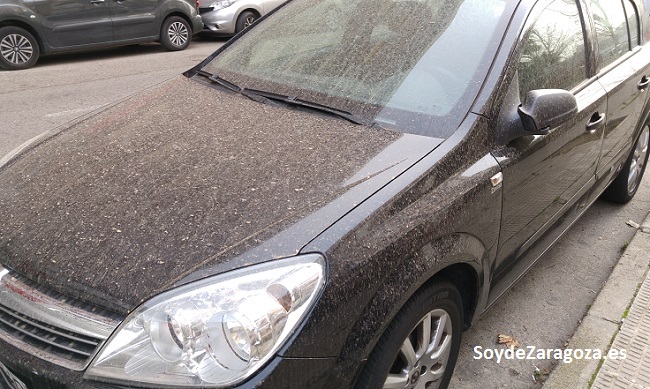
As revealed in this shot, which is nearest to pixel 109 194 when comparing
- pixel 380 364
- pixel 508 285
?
pixel 380 364

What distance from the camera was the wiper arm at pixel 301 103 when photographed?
238 centimetres

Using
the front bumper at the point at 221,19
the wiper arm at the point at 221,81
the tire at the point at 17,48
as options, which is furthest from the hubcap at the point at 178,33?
the wiper arm at the point at 221,81

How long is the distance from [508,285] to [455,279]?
613 millimetres

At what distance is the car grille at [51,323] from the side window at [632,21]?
12.0ft

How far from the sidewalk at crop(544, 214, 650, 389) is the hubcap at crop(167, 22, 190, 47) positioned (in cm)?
886

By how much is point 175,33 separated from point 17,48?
9.15 feet

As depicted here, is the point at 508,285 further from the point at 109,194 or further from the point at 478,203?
the point at 109,194

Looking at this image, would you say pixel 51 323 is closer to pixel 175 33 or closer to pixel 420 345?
pixel 420 345

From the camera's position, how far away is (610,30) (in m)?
3.47

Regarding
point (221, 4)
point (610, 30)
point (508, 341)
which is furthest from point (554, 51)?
point (221, 4)

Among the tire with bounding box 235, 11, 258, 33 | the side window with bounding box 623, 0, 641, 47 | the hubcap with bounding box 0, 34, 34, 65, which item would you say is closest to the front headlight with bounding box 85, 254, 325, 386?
the side window with bounding box 623, 0, 641, 47

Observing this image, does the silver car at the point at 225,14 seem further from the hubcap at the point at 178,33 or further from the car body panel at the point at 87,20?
the car body panel at the point at 87,20

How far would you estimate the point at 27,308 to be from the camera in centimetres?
171

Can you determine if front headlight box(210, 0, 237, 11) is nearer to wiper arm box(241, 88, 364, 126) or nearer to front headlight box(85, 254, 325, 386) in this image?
wiper arm box(241, 88, 364, 126)
